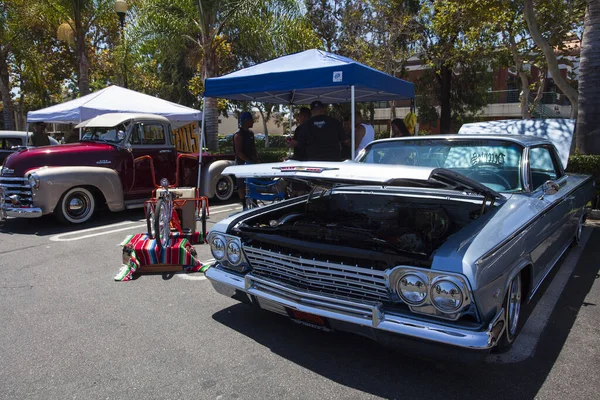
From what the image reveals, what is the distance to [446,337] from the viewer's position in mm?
2484

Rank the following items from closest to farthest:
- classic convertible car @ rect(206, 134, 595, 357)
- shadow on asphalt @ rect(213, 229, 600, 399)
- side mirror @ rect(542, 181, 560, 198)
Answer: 1. classic convertible car @ rect(206, 134, 595, 357)
2. shadow on asphalt @ rect(213, 229, 600, 399)
3. side mirror @ rect(542, 181, 560, 198)

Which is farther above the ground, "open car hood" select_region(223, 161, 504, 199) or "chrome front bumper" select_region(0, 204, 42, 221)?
"open car hood" select_region(223, 161, 504, 199)

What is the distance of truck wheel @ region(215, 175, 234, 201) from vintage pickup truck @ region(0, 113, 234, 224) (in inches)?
23.7

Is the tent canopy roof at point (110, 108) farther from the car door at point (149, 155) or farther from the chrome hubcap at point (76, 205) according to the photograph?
the chrome hubcap at point (76, 205)

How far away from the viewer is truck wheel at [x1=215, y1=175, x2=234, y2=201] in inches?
402

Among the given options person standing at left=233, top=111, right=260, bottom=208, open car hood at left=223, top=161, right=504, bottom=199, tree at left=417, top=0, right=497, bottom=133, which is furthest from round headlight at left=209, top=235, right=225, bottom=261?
tree at left=417, top=0, right=497, bottom=133

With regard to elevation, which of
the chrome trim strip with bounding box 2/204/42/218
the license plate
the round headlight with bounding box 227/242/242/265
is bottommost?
the license plate

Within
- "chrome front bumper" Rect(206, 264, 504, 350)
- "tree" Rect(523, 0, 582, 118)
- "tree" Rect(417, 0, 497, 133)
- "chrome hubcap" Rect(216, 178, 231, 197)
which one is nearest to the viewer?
"chrome front bumper" Rect(206, 264, 504, 350)

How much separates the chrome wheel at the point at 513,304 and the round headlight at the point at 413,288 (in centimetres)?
79

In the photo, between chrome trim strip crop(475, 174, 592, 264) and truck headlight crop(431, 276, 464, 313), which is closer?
truck headlight crop(431, 276, 464, 313)

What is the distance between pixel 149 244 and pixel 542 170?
4381mm

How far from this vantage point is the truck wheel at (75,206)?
758 cm

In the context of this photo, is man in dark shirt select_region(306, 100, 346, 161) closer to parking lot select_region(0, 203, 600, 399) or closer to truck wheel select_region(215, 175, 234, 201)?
parking lot select_region(0, 203, 600, 399)

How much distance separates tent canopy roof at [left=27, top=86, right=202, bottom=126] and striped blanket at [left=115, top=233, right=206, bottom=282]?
6.86 m
